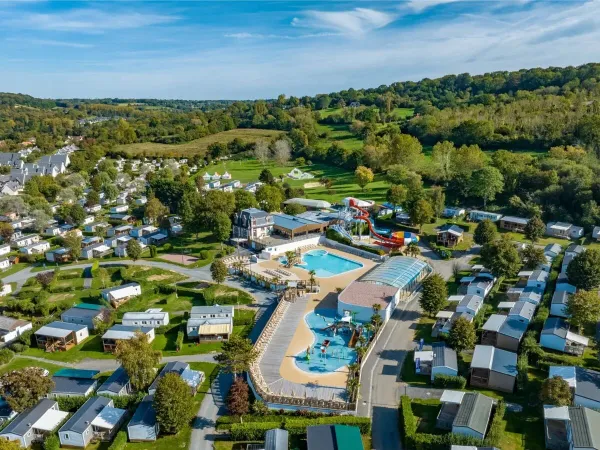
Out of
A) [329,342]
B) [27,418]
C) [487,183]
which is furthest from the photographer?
[487,183]

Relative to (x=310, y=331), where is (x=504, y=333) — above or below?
above

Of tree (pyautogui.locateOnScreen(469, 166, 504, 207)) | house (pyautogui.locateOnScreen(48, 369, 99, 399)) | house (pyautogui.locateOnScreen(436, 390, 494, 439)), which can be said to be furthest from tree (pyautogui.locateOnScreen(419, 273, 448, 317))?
tree (pyautogui.locateOnScreen(469, 166, 504, 207))

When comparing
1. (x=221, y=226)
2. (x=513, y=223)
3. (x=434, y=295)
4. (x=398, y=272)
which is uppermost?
(x=221, y=226)

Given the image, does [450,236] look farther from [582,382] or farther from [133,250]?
[133,250]

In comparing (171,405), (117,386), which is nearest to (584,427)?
(171,405)

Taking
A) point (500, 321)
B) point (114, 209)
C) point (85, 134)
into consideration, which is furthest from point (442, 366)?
point (85, 134)

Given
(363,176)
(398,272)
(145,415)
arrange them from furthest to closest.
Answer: (363,176) → (398,272) → (145,415)
